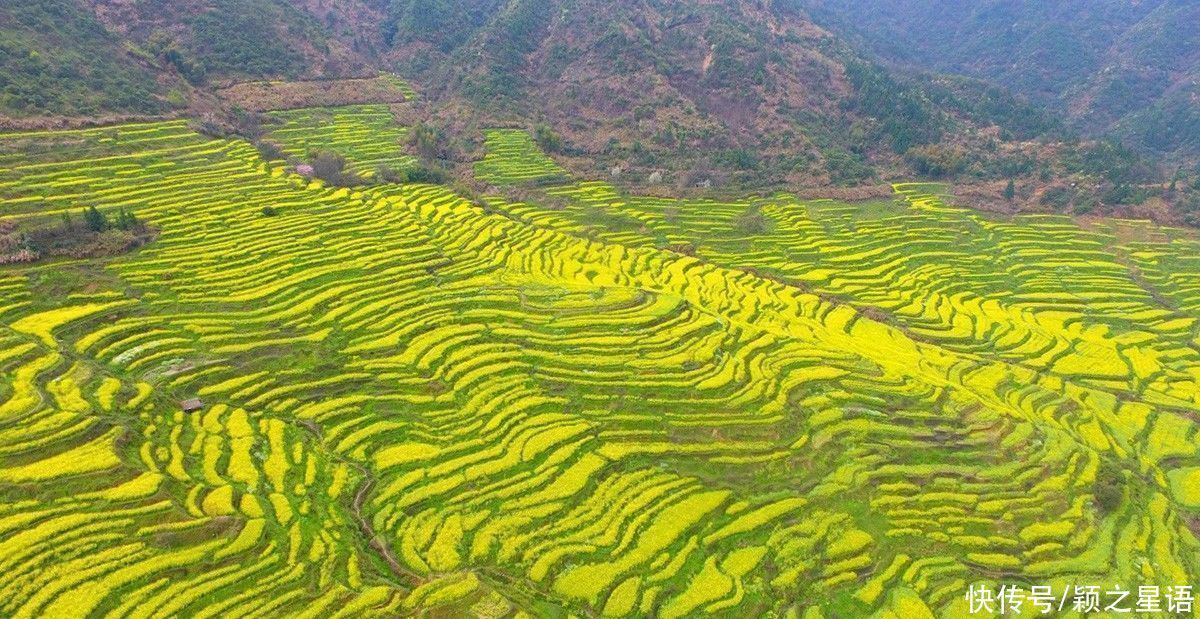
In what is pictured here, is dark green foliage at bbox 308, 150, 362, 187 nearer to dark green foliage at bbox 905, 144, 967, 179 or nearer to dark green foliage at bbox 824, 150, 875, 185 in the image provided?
dark green foliage at bbox 824, 150, 875, 185

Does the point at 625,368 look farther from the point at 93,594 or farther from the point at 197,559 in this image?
the point at 93,594

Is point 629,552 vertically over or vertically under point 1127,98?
under

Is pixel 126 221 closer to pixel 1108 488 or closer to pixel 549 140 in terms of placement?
pixel 549 140

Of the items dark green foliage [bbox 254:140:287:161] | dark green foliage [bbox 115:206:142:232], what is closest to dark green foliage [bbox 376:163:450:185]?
dark green foliage [bbox 254:140:287:161]

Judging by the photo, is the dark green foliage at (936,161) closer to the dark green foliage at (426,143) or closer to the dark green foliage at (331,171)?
the dark green foliage at (426,143)

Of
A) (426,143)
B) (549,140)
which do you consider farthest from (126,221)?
(549,140)

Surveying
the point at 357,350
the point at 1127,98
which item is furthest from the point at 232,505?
the point at 1127,98

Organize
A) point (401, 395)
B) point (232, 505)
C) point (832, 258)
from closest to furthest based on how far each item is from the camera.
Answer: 1. point (232, 505)
2. point (401, 395)
3. point (832, 258)
